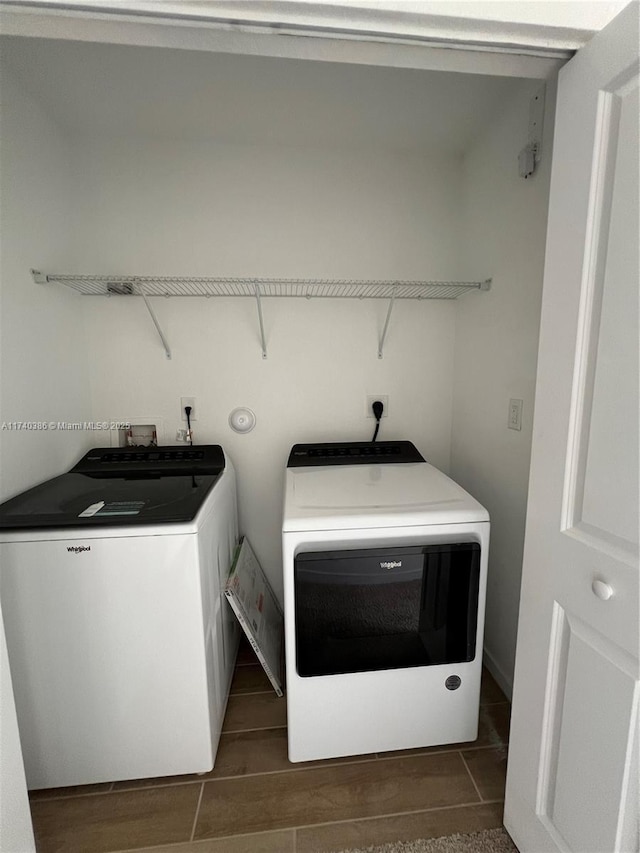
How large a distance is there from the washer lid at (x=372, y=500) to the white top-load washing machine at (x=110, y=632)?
0.34m

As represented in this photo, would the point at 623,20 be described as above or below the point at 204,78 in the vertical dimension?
below

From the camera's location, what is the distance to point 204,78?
1.34 m

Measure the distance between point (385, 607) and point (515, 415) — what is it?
34.0 inches

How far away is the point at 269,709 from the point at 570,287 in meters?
1.78

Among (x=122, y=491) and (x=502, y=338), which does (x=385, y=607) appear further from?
(x=502, y=338)

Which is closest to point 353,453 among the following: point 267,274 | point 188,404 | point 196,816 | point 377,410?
point 377,410

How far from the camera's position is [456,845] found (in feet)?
3.56

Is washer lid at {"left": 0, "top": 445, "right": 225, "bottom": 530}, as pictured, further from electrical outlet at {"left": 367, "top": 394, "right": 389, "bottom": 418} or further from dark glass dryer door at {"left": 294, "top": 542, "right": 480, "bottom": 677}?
electrical outlet at {"left": 367, "top": 394, "right": 389, "bottom": 418}

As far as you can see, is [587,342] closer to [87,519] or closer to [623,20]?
[623,20]

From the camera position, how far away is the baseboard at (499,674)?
1.55 metres

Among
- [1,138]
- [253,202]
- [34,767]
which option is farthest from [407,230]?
[34,767]

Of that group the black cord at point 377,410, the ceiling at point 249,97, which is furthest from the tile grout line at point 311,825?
the ceiling at point 249,97

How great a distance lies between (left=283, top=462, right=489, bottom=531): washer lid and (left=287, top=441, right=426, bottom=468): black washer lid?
114mm

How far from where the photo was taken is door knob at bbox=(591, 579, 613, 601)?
2.41 ft
